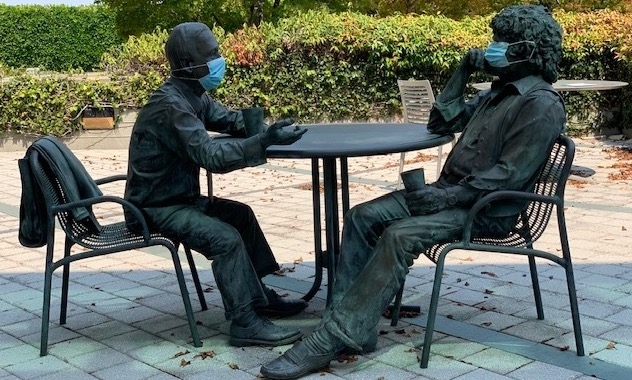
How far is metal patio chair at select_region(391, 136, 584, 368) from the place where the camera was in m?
3.47

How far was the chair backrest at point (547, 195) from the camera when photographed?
362 cm

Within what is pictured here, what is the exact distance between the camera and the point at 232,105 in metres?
12.2

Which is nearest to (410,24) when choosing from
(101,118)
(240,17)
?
(101,118)

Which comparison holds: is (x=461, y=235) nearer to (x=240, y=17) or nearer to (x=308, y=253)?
(x=308, y=253)

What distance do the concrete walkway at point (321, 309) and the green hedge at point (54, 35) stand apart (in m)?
27.7

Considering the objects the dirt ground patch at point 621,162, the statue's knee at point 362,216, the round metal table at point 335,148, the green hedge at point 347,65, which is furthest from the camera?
the green hedge at point 347,65

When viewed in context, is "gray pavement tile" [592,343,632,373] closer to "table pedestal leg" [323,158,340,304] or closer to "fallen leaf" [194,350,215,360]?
"table pedestal leg" [323,158,340,304]

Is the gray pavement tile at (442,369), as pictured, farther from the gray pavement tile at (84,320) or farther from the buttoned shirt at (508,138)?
the gray pavement tile at (84,320)

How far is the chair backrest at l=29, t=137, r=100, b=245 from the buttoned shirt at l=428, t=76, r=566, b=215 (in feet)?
5.16

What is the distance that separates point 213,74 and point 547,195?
59.5 inches

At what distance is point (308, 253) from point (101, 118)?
274 inches

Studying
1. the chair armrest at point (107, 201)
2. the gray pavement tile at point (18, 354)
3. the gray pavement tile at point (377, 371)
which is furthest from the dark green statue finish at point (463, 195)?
the gray pavement tile at point (18, 354)

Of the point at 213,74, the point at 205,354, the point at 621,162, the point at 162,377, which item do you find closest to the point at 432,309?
the point at 205,354

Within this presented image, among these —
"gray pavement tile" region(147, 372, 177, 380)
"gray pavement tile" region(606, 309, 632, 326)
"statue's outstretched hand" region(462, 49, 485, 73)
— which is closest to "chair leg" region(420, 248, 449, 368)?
"statue's outstretched hand" region(462, 49, 485, 73)
